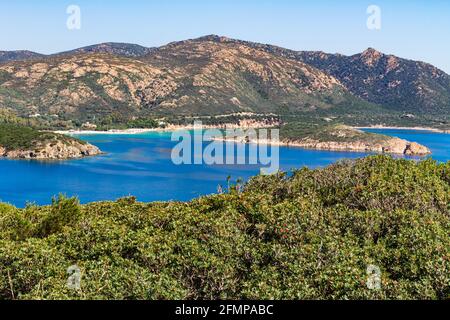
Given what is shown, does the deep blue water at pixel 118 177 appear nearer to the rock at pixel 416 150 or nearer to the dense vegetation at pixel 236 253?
the rock at pixel 416 150

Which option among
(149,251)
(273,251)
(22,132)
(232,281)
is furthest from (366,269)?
(22,132)

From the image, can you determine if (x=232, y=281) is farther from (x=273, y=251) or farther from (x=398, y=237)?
(x=398, y=237)

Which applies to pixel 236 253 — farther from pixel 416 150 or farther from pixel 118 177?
pixel 416 150

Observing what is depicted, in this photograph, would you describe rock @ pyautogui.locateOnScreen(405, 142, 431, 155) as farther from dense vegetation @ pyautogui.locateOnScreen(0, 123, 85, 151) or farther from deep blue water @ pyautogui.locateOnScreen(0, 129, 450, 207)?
dense vegetation @ pyautogui.locateOnScreen(0, 123, 85, 151)

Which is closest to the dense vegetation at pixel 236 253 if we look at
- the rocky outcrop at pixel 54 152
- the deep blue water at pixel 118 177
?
the deep blue water at pixel 118 177

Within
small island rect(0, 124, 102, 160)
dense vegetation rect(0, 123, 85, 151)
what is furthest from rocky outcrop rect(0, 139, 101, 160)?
dense vegetation rect(0, 123, 85, 151)

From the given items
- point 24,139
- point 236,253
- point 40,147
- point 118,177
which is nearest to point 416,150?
point 118,177
